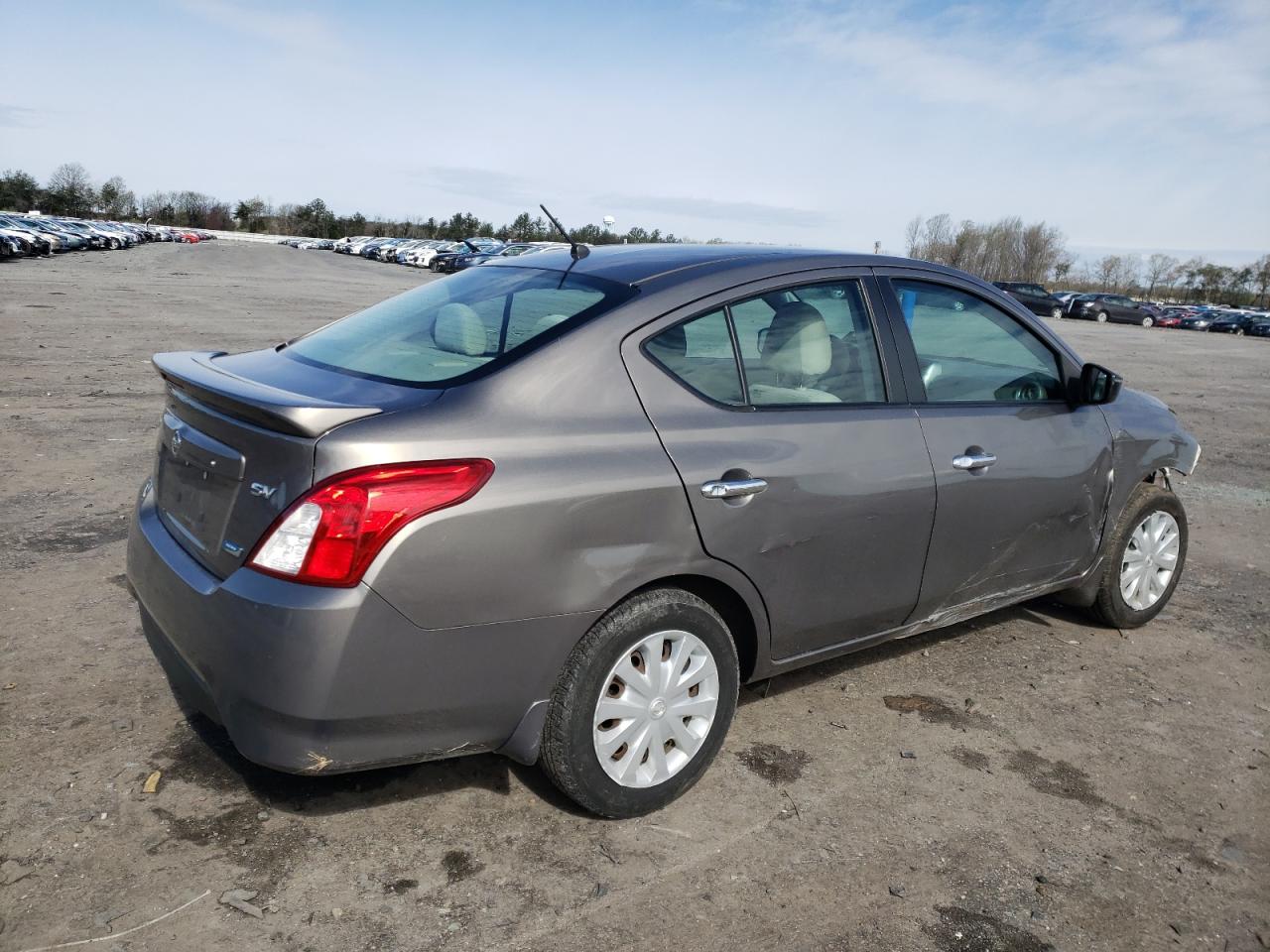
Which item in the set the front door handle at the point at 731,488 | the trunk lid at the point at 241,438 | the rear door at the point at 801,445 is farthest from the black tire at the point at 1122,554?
the trunk lid at the point at 241,438

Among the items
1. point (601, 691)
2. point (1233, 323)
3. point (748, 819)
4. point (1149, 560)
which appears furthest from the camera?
point (1233, 323)

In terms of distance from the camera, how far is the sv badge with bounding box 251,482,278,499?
8.72 ft

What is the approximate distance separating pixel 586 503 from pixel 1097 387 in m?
2.61

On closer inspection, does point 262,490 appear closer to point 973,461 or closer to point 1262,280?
point 973,461

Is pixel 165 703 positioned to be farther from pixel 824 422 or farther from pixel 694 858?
pixel 824 422

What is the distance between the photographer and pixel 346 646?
101 inches

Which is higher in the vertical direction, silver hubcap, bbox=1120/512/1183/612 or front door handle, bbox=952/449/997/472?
front door handle, bbox=952/449/997/472

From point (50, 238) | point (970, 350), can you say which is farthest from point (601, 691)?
point (50, 238)

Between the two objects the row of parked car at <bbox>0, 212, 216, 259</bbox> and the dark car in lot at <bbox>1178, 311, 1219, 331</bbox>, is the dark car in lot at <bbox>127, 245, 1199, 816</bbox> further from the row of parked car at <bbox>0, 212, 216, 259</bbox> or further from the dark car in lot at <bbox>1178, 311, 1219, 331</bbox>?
the dark car in lot at <bbox>1178, 311, 1219, 331</bbox>

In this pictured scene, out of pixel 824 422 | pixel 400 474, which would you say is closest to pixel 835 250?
pixel 824 422

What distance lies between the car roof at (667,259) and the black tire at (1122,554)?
1.70 m

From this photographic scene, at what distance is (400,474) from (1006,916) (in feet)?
6.61

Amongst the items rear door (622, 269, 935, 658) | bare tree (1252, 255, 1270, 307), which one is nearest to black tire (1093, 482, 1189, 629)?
rear door (622, 269, 935, 658)

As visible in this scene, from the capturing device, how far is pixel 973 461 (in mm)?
3836
